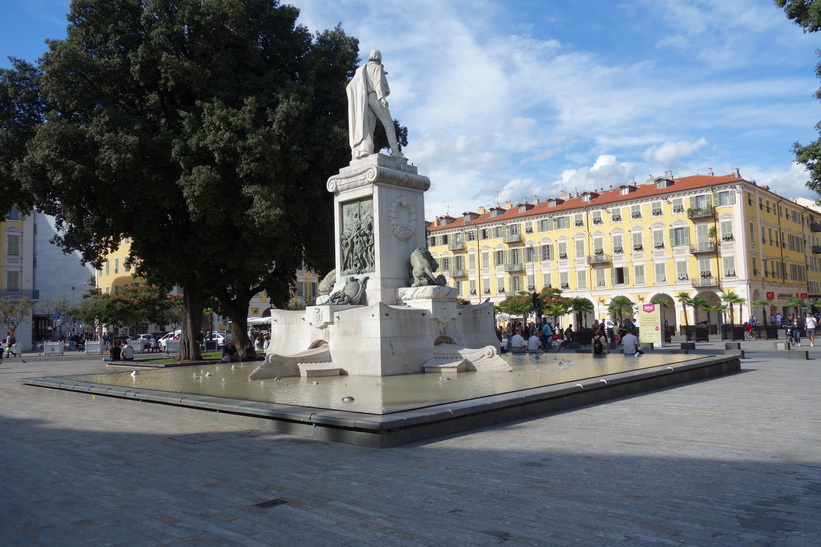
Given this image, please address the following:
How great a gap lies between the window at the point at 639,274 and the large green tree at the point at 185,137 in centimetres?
4315

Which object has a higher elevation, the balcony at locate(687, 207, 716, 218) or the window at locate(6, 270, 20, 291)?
the balcony at locate(687, 207, 716, 218)

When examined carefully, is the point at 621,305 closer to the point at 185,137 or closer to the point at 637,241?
the point at 637,241

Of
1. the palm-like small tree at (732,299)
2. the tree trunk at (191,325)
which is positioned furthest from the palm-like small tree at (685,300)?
the tree trunk at (191,325)

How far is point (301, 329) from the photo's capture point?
14891mm

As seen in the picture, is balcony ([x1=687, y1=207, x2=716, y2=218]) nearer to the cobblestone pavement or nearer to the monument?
the monument

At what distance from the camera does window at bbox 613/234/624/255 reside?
62250 mm

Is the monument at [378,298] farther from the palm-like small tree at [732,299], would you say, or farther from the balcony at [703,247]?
the balcony at [703,247]

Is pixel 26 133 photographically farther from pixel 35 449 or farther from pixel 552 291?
pixel 552 291

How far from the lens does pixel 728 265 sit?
56438mm

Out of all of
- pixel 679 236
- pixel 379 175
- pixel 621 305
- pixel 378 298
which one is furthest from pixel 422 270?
pixel 679 236

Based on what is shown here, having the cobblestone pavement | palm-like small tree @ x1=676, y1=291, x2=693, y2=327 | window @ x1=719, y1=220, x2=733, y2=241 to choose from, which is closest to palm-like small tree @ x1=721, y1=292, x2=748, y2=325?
palm-like small tree @ x1=676, y1=291, x2=693, y2=327

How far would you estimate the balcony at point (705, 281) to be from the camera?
5673 centimetres

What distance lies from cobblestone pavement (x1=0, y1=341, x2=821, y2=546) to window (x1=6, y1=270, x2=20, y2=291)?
53.3 metres

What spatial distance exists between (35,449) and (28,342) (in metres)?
53.6
